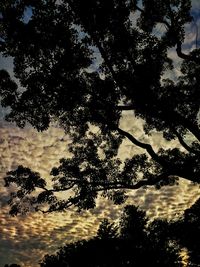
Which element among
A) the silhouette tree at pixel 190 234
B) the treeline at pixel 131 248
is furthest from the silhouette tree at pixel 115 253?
the silhouette tree at pixel 190 234

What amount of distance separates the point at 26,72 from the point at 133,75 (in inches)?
203

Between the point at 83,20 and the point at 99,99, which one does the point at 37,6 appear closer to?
the point at 83,20

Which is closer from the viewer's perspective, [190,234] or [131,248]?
[131,248]

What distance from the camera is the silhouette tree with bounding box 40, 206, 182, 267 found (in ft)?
21.4

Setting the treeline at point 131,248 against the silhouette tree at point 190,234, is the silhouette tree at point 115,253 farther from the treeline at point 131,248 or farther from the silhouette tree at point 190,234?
the silhouette tree at point 190,234

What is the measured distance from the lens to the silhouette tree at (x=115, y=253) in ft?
21.4

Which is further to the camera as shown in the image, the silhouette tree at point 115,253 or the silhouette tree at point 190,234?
the silhouette tree at point 190,234

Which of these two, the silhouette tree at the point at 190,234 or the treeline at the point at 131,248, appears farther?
the silhouette tree at the point at 190,234

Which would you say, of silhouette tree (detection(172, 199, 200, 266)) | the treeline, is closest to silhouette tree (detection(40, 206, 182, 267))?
the treeline

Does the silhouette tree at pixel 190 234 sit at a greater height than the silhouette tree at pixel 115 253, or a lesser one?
greater

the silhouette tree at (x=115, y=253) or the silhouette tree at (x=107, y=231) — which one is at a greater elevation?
the silhouette tree at (x=107, y=231)

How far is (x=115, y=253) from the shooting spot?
680 cm

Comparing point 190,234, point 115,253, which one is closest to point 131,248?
point 115,253

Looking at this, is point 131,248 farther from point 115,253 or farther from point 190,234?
point 190,234
